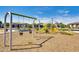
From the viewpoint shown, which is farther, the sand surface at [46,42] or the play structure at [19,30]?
the sand surface at [46,42]

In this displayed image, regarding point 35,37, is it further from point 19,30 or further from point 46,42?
point 19,30

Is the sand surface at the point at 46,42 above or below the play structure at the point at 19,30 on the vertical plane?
below

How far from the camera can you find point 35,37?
404 centimetres

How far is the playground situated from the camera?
380cm

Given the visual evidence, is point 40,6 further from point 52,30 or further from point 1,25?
point 1,25

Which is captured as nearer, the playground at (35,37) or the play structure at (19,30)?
the play structure at (19,30)

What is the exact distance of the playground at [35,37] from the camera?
3.80 meters

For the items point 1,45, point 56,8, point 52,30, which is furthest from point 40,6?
point 1,45

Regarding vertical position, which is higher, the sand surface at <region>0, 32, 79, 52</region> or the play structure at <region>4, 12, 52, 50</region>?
the play structure at <region>4, 12, 52, 50</region>

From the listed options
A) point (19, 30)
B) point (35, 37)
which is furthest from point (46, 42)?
point (19, 30)

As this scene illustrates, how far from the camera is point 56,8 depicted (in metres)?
3.87

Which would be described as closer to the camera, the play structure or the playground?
the play structure
